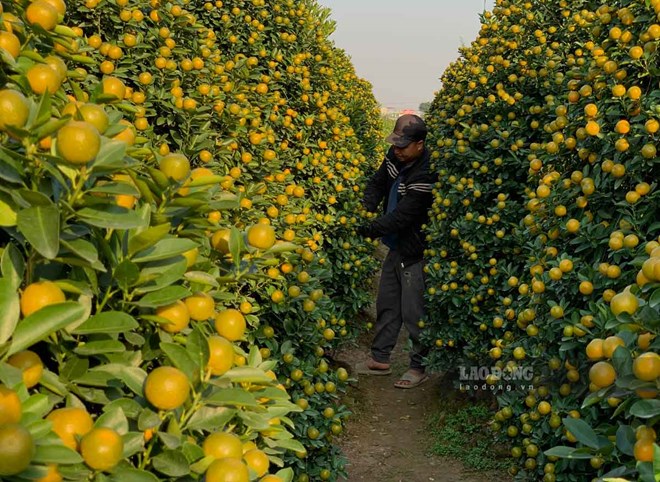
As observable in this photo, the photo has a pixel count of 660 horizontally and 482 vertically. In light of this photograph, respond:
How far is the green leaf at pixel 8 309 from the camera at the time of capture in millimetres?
Result: 913

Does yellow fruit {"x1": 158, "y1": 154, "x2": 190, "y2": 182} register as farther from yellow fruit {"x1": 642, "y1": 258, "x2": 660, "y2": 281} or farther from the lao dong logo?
the lao dong logo

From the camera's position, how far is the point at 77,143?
991mm

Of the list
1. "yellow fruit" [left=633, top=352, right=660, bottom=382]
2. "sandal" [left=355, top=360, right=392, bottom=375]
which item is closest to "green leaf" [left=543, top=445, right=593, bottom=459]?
"yellow fruit" [left=633, top=352, right=660, bottom=382]

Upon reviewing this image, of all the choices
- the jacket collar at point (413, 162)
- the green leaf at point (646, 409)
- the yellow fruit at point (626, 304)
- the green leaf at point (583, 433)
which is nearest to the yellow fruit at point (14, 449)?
the green leaf at point (646, 409)

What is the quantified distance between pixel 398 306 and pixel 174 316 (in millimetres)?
4994

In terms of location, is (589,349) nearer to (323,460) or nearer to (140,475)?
(140,475)

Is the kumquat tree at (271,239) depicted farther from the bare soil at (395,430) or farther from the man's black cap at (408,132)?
the bare soil at (395,430)

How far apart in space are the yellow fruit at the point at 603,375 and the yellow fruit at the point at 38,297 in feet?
4.37

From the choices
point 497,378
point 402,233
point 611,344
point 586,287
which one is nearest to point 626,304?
point 611,344

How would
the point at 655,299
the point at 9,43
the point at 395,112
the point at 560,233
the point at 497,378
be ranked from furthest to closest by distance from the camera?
the point at 395,112 < the point at 497,378 < the point at 560,233 < the point at 655,299 < the point at 9,43

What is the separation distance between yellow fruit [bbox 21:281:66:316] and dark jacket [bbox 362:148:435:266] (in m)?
4.58

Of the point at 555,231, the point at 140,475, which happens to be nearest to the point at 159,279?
the point at 140,475

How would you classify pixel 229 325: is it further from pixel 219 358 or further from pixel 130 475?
pixel 130 475

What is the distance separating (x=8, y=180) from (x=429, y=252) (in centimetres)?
463
